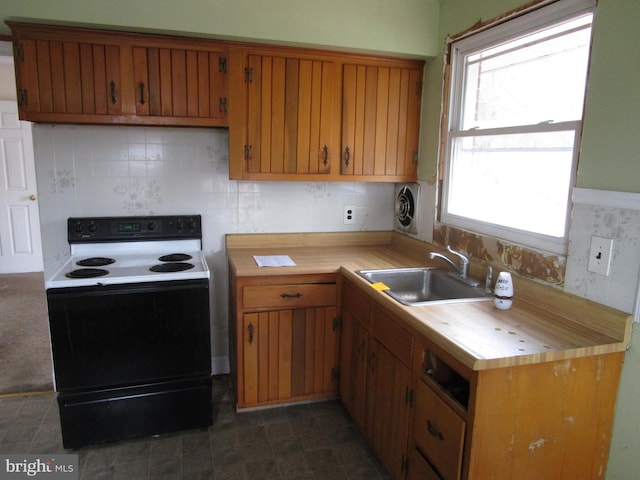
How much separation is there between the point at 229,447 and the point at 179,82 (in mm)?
1921

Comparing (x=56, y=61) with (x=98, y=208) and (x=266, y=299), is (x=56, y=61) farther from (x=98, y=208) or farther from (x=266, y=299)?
(x=266, y=299)

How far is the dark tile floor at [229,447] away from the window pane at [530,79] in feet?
5.80

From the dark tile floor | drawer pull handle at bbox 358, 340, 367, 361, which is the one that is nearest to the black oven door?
the dark tile floor

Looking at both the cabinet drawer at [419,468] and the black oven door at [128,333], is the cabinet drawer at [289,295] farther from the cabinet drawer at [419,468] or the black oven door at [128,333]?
the cabinet drawer at [419,468]

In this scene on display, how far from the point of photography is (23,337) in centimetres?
354

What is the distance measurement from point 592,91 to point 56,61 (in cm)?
239

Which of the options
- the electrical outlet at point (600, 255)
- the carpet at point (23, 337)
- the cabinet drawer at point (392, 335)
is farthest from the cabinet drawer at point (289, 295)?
the carpet at point (23, 337)

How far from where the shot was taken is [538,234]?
1.89 meters

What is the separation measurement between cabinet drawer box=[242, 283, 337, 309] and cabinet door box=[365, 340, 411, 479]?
45 centimetres

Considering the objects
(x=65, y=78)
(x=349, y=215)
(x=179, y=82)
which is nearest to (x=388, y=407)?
(x=349, y=215)

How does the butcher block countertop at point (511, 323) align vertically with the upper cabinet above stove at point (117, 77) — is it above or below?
below

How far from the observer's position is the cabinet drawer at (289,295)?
241 cm

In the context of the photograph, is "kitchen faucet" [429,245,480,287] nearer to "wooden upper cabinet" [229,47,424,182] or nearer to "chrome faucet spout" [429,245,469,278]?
"chrome faucet spout" [429,245,469,278]

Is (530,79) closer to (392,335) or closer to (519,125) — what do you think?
(519,125)
